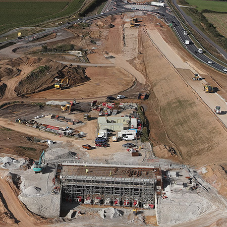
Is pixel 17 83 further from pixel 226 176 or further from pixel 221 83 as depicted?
pixel 226 176

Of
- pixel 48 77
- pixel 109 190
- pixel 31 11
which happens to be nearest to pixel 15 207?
pixel 109 190

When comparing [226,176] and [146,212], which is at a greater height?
[226,176]

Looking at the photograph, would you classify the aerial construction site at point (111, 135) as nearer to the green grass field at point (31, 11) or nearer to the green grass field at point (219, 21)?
the green grass field at point (31, 11)

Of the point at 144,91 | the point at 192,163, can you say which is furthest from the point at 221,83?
the point at 192,163

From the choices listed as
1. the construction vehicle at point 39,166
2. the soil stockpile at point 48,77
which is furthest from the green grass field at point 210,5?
the construction vehicle at point 39,166

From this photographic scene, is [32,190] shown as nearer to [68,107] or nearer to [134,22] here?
[68,107]

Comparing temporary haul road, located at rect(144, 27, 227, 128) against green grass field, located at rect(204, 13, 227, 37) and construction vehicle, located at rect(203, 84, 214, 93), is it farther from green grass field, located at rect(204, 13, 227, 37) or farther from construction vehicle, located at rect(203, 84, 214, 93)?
green grass field, located at rect(204, 13, 227, 37)

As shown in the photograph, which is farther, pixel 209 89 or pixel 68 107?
pixel 68 107
